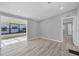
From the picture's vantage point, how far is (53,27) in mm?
6000

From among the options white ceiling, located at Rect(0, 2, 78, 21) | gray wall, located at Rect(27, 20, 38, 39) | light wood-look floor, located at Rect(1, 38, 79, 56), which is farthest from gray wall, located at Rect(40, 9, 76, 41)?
light wood-look floor, located at Rect(1, 38, 79, 56)

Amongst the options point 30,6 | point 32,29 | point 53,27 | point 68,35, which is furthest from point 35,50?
point 68,35

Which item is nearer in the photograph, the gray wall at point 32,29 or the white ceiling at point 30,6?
the white ceiling at point 30,6

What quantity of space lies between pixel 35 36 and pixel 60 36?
7.95 ft

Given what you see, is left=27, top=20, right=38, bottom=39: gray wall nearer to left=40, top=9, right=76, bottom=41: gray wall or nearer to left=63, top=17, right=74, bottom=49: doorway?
left=40, top=9, right=76, bottom=41: gray wall

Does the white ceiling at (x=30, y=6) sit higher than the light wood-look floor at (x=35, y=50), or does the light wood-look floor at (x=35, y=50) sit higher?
the white ceiling at (x=30, y=6)

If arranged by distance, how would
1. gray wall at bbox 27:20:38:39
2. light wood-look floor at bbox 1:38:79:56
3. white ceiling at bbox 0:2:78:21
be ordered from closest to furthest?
light wood-look floor at bbox 1:38:79:56 < white ceiling at bbox 0:2:78:21 < gray wall at bbox 27:20:38:39

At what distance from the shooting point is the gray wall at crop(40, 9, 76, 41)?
530 centimetres

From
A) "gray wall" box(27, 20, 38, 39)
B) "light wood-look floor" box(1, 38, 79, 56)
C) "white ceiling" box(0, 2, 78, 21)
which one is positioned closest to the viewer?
"light wood-look floor" box(1, 38, 79, 56)

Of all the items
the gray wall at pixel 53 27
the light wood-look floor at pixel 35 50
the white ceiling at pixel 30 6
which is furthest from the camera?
the gray wall at pixel 53 27

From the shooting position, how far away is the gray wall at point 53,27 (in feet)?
17.4

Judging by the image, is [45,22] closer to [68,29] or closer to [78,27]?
[78,27]

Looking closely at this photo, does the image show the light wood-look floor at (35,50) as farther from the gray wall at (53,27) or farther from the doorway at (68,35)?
the gray wall at (53,27)

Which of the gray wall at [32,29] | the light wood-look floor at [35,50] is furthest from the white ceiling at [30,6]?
the gray wall at [32,29]
